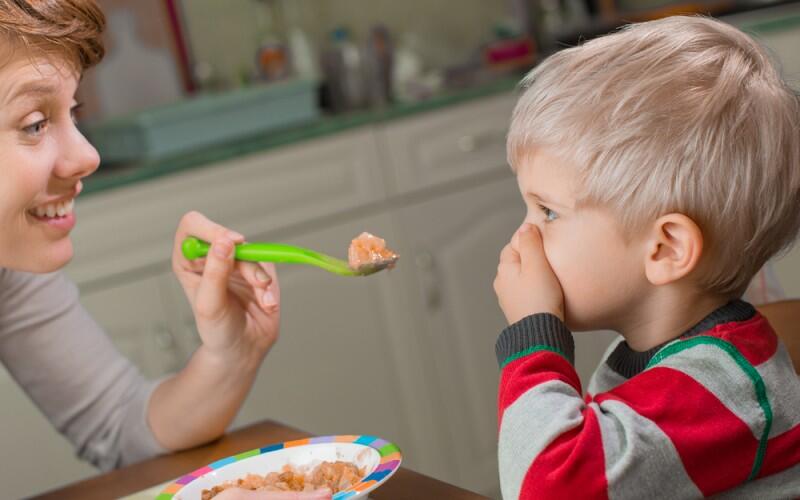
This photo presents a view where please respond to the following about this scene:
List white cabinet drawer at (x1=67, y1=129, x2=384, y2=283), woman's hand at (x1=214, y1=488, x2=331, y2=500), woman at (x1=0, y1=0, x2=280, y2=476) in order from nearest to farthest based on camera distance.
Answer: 1. woman's hand at (x1=214, y1=488, x2=331, y2=500)
2. woman at (x1=0, y1=0, x2=280, y2=476)
3. white cabinet drawer at (x1=67, y1=129, x2=384, y2=283)

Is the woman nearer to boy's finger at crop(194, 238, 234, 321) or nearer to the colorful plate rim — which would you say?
boy's finger at crop(194, 238, 234, 321)

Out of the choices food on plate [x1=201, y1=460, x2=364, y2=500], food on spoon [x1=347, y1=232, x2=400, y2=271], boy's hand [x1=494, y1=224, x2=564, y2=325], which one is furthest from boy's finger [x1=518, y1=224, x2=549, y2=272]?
food on plate [x1=201, y1=460, x2=364, y2=500]

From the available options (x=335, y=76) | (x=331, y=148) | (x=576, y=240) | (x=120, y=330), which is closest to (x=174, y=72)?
(x=335, y=76)

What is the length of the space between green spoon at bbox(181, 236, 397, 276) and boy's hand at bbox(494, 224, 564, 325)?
12 cm

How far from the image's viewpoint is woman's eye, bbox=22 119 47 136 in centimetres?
113

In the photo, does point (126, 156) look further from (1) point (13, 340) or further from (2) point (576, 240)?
(2) point (576, 240)

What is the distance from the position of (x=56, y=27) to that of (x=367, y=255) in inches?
15.1

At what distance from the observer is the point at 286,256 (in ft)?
3.59

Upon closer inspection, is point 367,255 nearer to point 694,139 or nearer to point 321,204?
point 694,139

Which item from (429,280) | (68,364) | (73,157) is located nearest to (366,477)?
(73,157)

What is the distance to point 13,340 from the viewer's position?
1.38 metres

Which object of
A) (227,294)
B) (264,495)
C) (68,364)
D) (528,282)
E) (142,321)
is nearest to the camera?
(264,495)

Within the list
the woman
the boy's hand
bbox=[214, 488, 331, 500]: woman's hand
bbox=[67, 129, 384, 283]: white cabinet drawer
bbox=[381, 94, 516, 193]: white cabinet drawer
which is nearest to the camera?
bbox=[214, 488, 331, 500]: woman's hand

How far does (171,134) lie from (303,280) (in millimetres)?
433
